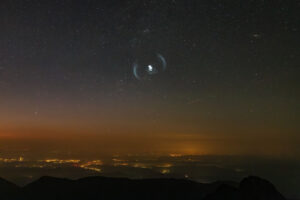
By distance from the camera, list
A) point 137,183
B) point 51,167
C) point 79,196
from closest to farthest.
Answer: point 79,196
point 137,183
point 51,167

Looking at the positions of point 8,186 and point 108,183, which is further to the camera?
point 108,183

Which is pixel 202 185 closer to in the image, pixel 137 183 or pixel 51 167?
pixel 137 183

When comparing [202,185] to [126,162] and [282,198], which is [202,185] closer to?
[282,198]

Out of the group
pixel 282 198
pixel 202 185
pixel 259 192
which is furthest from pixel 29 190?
pixel 282 198

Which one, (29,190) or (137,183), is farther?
(137,183)

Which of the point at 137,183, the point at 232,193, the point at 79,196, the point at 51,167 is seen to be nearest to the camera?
the point at 232,193

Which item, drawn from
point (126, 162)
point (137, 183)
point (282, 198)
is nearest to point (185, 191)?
point (137, 183)

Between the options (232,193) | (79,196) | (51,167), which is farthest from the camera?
(51,167)
